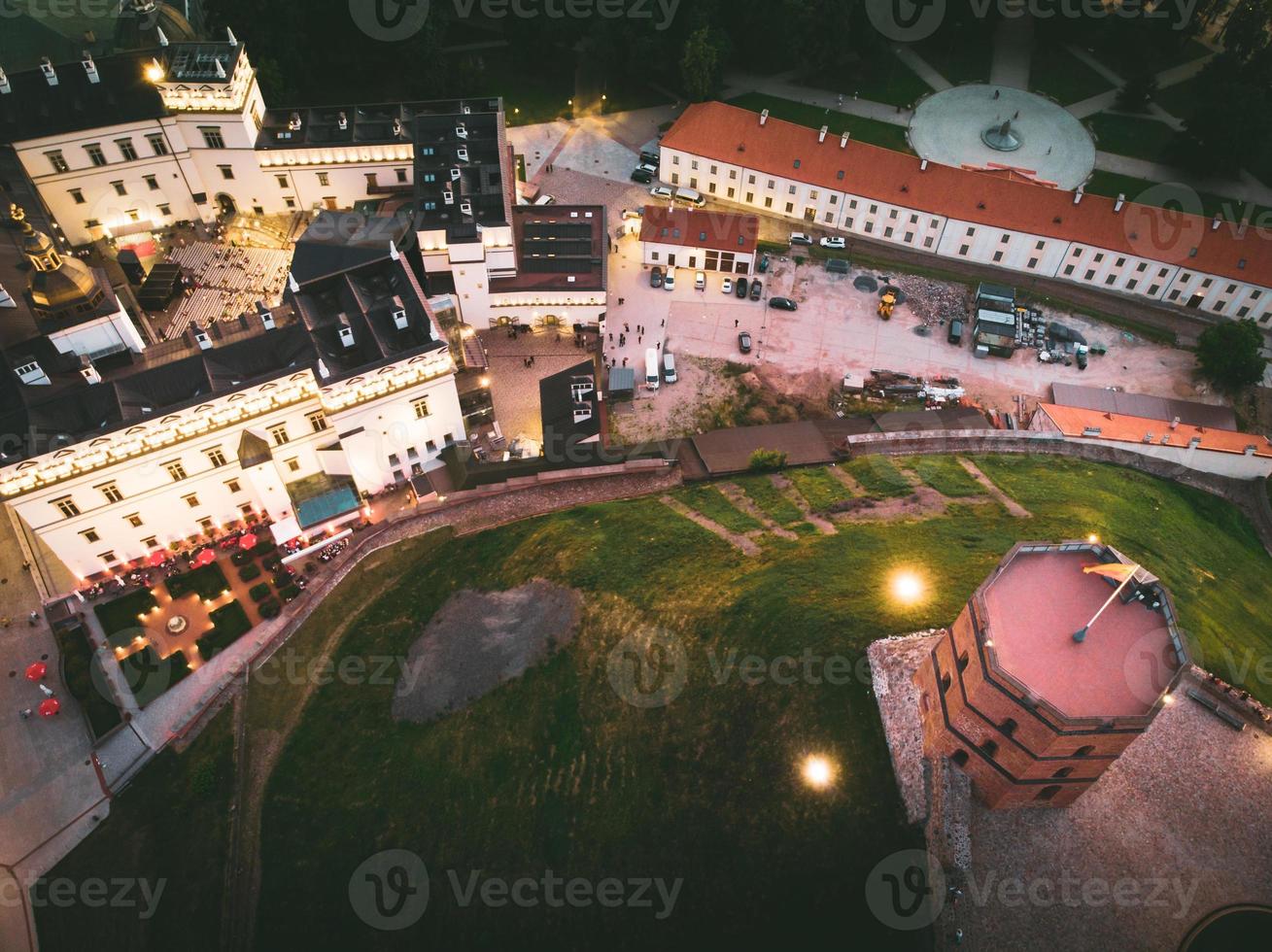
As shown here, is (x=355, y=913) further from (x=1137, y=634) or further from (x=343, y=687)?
(x=1137, y=634)

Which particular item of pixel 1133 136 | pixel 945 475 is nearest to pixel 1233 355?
pixel 945 475

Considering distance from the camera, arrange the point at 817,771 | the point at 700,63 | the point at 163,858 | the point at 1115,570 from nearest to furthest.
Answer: the point at 1115,570, the point at 817,771, the point at 163,858, the point at 700,63

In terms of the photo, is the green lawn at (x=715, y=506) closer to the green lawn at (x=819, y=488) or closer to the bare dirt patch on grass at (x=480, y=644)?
the green lawn at (x=819, y=488)

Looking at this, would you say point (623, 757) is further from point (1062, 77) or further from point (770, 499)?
point (1062, 77)

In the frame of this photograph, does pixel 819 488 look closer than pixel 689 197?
Yes

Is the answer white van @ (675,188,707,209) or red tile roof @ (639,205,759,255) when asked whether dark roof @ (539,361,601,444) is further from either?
white van @ (675,188,707,209)

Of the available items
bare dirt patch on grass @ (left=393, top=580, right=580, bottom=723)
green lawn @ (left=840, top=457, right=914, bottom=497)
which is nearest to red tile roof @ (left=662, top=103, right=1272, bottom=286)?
green lawn @ (left=840, top=457, right=914, bottom=497)

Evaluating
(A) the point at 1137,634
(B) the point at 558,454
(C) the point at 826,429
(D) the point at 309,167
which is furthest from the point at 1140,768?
(D) the point at 309,167
